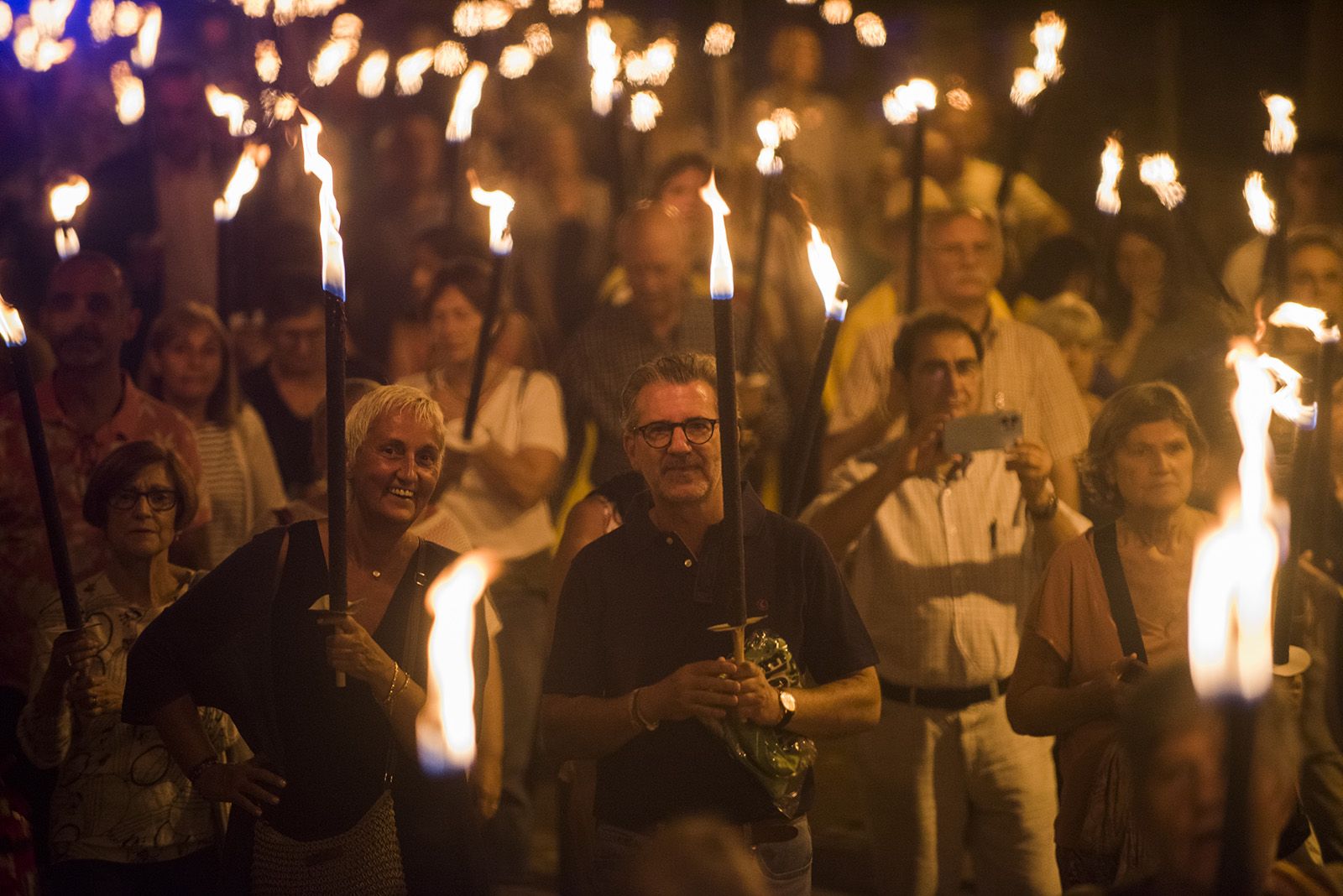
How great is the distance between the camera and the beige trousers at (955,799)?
3.96 m

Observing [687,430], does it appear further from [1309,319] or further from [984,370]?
[984,370]

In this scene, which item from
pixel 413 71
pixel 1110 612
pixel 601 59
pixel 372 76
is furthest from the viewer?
pixel 372 76

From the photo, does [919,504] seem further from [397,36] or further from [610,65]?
[397,36]

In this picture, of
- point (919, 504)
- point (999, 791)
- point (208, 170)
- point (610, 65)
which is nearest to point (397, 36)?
point (610, 65)

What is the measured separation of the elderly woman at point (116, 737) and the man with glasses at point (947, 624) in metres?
1.74

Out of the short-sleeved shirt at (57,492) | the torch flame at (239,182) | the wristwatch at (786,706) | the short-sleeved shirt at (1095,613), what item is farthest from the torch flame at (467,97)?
the wristwatch at (786,706)

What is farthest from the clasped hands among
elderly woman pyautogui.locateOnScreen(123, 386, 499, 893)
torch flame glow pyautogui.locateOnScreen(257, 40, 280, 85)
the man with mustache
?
torch flame glow pyautogui.locateOnScreen(257, 40, 280, 85)

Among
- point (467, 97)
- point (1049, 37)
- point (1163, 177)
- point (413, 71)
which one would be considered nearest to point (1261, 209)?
point (1163, 177)

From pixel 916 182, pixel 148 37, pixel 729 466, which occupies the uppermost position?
pixel 148 37

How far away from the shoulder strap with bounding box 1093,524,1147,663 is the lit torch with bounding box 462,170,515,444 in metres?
1.65

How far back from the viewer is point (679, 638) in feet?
9.90

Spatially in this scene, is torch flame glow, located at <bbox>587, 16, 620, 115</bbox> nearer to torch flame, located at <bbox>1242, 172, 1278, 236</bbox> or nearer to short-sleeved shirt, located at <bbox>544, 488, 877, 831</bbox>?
torch flame, located at <bbox>1242, 172, 1278, 236</bbox>

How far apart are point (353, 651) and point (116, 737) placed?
0.98 m

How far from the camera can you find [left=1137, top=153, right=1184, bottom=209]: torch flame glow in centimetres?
480
